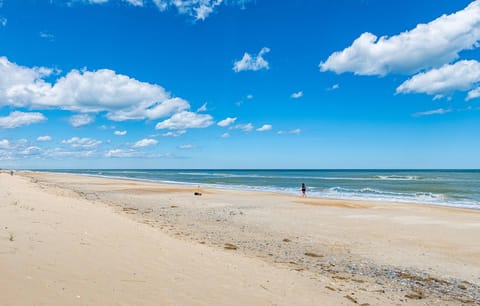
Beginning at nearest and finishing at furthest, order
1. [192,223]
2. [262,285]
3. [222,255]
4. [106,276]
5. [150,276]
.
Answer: [106,276] → [150,276] → [262,285] → [222,255] → [192,223]

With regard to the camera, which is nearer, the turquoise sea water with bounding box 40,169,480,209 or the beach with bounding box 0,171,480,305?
the beach with bounding box 0,171,480,305

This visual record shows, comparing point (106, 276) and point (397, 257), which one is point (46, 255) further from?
point (397, 257)

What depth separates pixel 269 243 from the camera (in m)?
12.9

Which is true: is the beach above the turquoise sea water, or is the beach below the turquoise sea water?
above

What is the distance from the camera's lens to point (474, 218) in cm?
2112

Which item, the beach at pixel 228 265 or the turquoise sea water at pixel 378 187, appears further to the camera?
the turquoise sea water at pixel 378 187

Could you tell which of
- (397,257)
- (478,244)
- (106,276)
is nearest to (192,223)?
(397,257)

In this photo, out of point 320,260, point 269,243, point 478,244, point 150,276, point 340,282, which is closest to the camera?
point 150,276

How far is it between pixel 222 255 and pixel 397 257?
590 cm

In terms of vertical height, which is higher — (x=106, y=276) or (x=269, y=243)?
(x=106, y=276)

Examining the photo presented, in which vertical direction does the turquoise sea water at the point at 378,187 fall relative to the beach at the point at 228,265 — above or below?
below

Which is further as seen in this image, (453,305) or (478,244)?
(478,244)

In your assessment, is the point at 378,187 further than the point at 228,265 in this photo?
Yes

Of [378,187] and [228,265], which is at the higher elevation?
[228,265]
